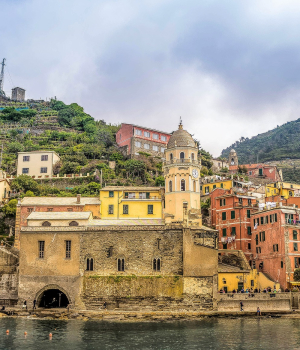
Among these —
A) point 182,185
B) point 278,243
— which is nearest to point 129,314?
point 182,185

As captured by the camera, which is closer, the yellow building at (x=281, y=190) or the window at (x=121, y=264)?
the window at (x=121, y=264)

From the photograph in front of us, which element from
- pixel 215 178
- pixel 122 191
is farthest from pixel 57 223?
pixel 215 178

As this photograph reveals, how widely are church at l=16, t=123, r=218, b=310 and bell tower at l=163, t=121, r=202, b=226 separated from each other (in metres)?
2.26

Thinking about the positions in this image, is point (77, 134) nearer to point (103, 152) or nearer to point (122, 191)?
point (103, 152)

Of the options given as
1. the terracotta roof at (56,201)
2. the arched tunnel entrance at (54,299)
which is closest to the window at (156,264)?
the arched tunnel entrance at (54,299)

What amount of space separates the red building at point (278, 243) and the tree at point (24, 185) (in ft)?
117

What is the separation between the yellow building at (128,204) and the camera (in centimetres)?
6600

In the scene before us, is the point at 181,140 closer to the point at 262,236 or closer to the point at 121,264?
the point at 262,236

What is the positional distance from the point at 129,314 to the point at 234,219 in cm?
2300

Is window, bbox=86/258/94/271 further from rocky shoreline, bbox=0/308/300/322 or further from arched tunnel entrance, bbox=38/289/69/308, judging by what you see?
arched tunnel entrance, bbox=38/289/69/308

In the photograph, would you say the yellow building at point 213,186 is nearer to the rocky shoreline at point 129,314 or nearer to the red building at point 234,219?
the red building at point 234,219

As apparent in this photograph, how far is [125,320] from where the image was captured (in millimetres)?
50281

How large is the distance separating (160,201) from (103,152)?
33129mm

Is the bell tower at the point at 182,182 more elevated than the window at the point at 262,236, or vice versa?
the bell tower at the point at 182,182
